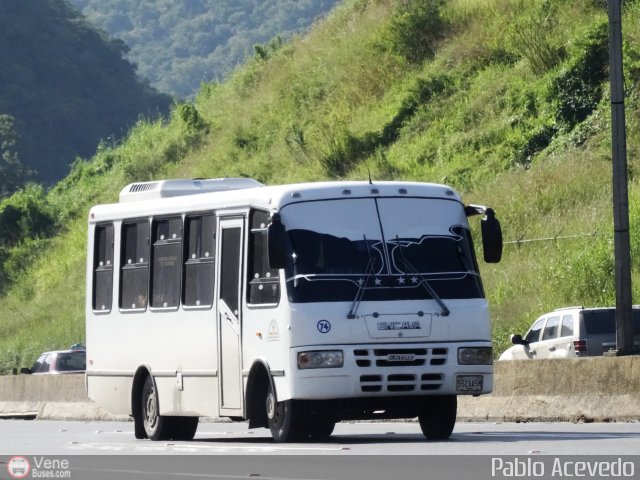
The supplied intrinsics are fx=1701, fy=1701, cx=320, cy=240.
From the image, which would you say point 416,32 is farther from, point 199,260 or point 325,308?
point 325,308

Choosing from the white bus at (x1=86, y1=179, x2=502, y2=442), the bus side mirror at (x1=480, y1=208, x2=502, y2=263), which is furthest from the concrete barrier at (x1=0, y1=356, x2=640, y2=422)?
the white bus at (x1=86, y1=179, x2=502, y2=442)

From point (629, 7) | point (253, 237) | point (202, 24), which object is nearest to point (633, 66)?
point (629, 7)

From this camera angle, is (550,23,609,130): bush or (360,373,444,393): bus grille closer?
(360,373,444,393): bus grille

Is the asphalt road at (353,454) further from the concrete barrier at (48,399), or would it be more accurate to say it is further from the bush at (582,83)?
the bush at (582,83)

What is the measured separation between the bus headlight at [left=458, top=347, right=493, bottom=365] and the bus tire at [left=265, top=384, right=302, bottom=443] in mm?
1826

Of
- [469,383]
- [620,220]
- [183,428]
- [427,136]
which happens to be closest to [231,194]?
[183,428]

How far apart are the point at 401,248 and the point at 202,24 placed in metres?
169

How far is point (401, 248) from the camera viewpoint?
18328 millimetres

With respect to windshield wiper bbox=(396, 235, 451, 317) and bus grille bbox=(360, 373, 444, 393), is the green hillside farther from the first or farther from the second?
bus grille bbox=(360, 373, 444, 393)

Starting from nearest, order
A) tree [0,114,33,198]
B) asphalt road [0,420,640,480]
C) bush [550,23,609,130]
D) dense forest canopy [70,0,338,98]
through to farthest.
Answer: asphalt road [0,420,640,480] → bush [550,23,609,130] → tree [0,114,33,198] → dense forest canopy [70,0,338,98]

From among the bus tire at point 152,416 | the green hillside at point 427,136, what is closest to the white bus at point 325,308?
the bus tire at point 152,416

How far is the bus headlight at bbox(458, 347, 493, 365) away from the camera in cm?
1802

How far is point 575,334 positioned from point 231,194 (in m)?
10.9

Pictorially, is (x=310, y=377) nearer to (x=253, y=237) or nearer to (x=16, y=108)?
(x=253, y=237)
